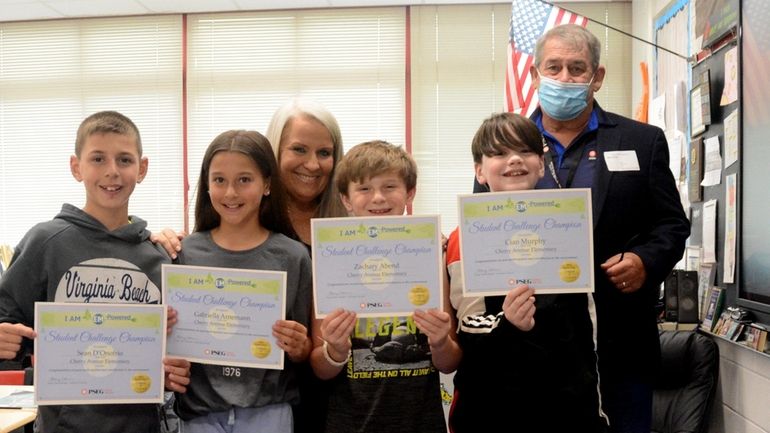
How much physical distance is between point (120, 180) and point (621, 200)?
1.61 metres

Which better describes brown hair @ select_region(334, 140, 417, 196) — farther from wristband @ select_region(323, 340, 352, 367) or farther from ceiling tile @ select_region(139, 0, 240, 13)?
ceiling tile @ select_region(139, 0, 240, 13)

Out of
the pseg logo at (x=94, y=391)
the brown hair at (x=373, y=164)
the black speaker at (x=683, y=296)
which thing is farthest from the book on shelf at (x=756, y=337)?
the pseg logo at (x=94, y=391)

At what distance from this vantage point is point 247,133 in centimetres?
202

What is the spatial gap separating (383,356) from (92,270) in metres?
0.89

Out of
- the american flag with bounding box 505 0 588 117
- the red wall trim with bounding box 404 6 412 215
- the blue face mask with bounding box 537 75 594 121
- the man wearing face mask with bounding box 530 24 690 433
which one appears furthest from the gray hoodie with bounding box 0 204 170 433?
the red wall trim with bounding box 404 6 412 215

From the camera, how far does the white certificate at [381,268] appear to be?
1686 millimetres

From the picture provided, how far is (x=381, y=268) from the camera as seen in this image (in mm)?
1695

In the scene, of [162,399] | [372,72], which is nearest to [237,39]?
[372,72]

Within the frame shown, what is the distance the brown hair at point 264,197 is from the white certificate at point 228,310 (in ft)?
0.97

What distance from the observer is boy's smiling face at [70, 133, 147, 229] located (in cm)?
198

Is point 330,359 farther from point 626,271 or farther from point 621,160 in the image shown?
point 621,160

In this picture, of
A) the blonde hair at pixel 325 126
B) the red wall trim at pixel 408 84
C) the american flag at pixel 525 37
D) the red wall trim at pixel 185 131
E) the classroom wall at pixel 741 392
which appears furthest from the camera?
the red wall trim at pixel 185 131

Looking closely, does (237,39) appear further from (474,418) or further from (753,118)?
(474,418)

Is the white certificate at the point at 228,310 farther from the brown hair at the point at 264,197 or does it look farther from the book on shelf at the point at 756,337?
the book on shelf at the point at 756,337
